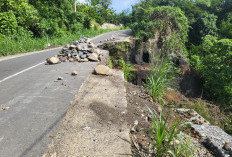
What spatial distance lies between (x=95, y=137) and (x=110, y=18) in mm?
51909

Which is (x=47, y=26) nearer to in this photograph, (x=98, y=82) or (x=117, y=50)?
(x=117, y=50)

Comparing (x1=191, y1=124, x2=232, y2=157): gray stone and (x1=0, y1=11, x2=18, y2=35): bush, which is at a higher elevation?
(x1=0, y1=11, x2=18, y2=35): bush

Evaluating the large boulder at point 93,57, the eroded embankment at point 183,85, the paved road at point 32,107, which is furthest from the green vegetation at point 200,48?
the paved road at point 32,107

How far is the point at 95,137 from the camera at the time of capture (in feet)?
6.60

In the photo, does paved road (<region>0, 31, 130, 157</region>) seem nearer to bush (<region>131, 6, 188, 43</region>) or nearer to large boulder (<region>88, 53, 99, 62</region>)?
large boulder (<region>88, 53, 99, 62</region>)

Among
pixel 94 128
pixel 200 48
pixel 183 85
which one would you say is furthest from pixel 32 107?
pixel 200 48

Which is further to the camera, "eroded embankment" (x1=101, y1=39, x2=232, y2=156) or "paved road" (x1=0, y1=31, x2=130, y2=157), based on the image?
"eroded embankment" (x1=101, y1=39, x2=232, y2=156)

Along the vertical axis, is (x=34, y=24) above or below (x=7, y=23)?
above

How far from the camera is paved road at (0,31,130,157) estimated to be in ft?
6.34

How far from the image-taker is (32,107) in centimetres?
292

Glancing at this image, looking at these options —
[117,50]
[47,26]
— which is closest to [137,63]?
[117,50]

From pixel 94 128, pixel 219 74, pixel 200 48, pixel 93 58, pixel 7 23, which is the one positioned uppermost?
pixel 7 23

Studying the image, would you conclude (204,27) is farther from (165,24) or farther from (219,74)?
(219,74)

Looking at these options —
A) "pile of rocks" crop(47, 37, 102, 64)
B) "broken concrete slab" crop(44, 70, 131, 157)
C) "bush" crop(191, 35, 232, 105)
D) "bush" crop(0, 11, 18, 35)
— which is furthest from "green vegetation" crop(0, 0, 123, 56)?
"bush" crop(191, 35, 232, 105)
